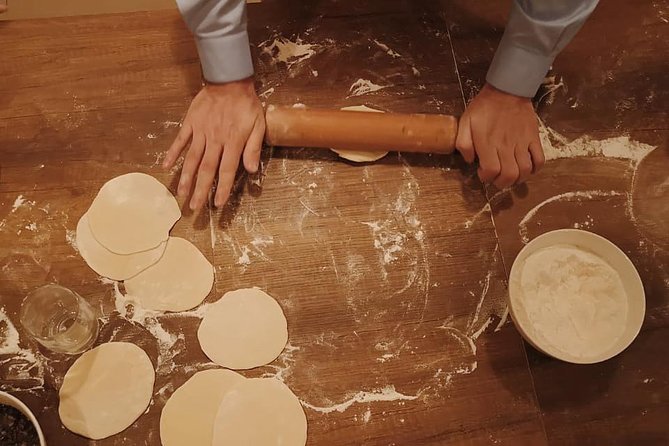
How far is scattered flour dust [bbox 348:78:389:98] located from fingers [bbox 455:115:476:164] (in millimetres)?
215

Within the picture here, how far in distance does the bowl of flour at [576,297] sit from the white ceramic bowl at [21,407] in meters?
0.80

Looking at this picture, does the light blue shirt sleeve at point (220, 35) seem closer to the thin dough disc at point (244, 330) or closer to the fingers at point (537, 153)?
the thin dough disc at point (244, 330)

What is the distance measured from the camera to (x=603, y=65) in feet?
4.39

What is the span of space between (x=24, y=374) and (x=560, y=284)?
38.2 inches

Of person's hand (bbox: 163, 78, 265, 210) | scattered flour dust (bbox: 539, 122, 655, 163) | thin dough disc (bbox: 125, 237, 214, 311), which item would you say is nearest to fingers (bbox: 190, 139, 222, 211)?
person's hand (bbox: 163, 78, 265, 210)

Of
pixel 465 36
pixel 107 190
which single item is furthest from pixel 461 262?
pixel 107 190

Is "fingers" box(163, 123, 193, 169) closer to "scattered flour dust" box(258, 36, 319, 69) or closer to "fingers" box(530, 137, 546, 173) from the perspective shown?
"scattered flour dust" box(258, 36, 319, 69)

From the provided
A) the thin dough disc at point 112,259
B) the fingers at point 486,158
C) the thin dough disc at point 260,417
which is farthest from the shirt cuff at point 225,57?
the thin dough disc at point 260,417

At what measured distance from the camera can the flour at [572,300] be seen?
1.05 m

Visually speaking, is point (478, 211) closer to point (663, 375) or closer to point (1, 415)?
point (663, 375)

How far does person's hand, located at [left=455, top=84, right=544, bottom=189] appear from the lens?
Result: 1.12 meters

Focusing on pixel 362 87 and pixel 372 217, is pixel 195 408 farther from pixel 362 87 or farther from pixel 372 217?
pixel 362 87

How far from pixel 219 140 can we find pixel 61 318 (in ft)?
1.39

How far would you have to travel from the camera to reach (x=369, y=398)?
41.8 inches
